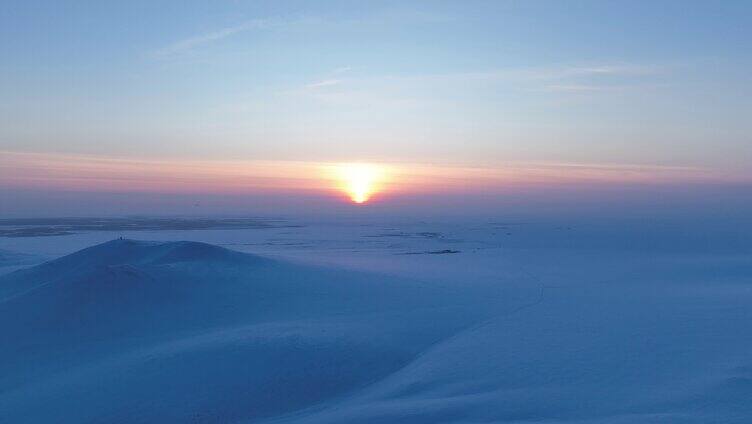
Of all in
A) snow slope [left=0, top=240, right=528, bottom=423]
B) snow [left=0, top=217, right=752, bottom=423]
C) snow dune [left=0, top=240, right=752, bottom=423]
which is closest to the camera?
snow dune [left=0, top=240, right=752, bottom=423]

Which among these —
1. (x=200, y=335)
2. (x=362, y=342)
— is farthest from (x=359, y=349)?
(x=200, y=335)

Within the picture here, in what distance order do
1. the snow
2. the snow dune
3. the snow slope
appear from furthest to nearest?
the snow slope
the snow
the snow dune

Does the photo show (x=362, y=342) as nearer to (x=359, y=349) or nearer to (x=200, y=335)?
(x=359, y=349)

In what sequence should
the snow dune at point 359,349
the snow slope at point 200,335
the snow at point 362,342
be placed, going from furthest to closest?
the snow slope at point 200,335 → the snow at point 362,342 → the snow dune at point 359,349

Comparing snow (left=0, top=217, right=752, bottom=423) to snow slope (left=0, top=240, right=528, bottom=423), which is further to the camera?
snow slope (left=0, top=240, right=528, bottom=423)

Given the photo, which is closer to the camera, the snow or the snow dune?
the snow dune

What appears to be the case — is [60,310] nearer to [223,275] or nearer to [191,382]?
[223,275]

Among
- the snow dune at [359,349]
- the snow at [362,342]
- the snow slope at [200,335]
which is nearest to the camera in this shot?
the snow dune at [359,349]
